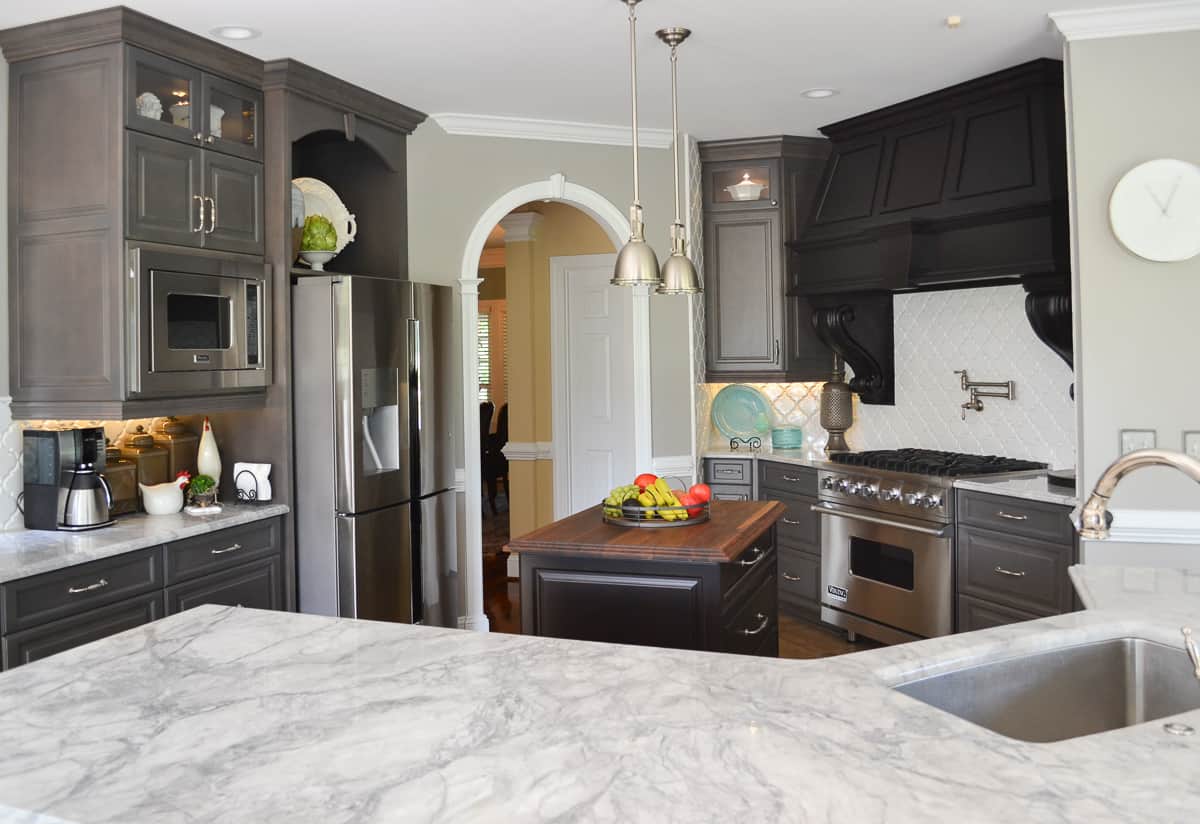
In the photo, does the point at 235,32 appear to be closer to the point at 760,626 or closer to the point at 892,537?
the point at 760,626

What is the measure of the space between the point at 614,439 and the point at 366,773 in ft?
16.5

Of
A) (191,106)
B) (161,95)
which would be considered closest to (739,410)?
(191,106)

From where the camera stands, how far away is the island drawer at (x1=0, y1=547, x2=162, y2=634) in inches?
114

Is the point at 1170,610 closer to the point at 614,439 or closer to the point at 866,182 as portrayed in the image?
the point at 866,182

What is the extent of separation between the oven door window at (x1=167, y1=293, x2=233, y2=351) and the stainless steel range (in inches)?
119

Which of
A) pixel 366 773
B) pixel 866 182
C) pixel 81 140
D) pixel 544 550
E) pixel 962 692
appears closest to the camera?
pixel 366 773

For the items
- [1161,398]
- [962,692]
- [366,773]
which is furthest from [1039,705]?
[1161,398]

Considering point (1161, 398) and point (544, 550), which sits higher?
point (1161, 398)

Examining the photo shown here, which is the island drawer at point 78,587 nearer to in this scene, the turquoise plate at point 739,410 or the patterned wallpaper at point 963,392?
the patterned wallpaper at point 963,392

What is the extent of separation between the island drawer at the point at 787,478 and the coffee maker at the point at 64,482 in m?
3.35

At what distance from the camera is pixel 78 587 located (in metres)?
3.08

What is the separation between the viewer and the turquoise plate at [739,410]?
584 cm

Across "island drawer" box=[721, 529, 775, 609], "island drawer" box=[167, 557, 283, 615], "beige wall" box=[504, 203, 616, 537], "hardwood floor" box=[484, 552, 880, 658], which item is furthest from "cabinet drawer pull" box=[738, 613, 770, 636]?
"beige wall" box=[504, 203, 616, 537]

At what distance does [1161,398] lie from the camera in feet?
11.4
